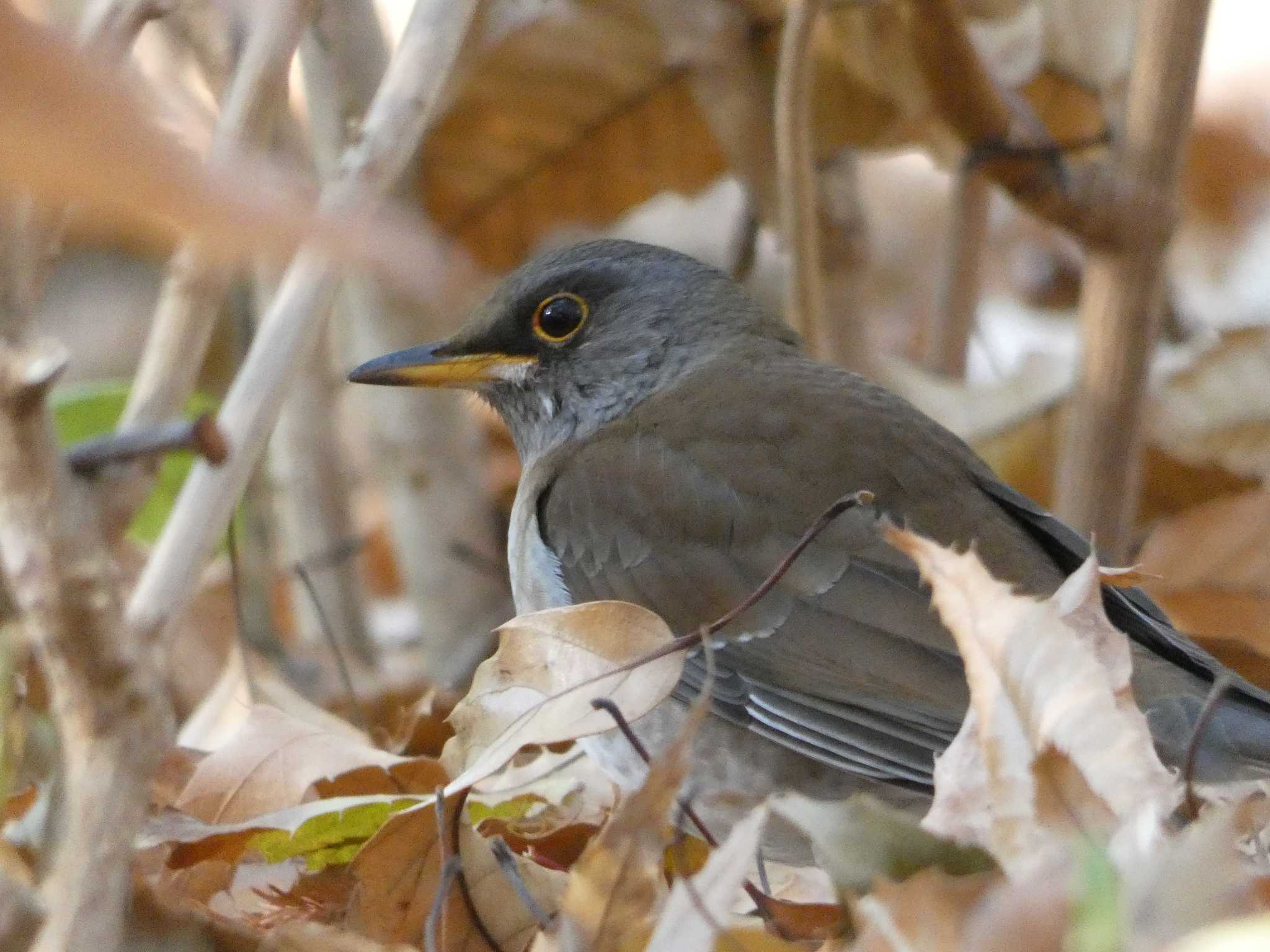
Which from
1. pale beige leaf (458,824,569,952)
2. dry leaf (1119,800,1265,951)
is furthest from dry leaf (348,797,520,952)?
dry leaf (1119,800,1265,951)

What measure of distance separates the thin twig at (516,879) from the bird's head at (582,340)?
125 cm

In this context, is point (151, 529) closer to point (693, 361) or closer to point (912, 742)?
point (693, 361)

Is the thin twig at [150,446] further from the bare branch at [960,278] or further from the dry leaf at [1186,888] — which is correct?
the bare branch at [960,278]

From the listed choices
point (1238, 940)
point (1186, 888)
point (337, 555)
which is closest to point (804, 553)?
point (1186, 888)

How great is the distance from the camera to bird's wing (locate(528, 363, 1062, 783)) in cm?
244

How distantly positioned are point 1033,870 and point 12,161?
1.18m

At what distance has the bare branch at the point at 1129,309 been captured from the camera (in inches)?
127

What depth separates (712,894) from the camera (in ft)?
5.23

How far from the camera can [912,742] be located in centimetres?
237

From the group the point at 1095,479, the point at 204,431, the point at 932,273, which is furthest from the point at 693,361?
the point at 932,273

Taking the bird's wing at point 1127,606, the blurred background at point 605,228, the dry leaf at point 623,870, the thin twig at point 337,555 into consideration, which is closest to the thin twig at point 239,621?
the blurred background at point 605,228

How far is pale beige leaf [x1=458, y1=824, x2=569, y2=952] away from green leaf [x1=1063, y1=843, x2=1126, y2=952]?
0.94m

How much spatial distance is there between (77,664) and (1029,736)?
38.8 inches

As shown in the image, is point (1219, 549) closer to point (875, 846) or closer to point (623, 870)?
point (875, 846)
